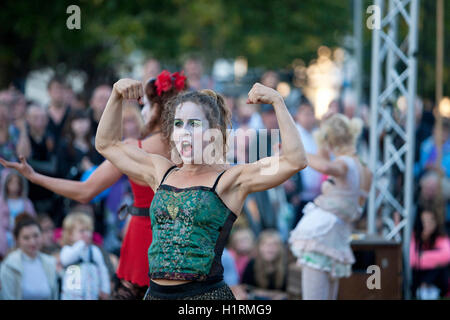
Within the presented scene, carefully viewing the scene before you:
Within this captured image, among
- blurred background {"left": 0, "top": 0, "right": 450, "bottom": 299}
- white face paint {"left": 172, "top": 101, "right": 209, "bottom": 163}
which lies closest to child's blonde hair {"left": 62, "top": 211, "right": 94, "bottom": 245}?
blurred background {"left": 0, "top": 0, "right": 450, "bottom": 299}

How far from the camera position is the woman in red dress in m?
4.22

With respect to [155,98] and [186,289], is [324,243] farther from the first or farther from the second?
[186,289]

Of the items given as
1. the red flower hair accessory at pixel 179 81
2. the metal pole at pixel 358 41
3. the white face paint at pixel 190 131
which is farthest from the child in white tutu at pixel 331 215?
the metal pole at pixel 358 41

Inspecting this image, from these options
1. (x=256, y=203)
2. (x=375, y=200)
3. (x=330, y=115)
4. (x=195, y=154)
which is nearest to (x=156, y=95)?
(x=195, y=154)

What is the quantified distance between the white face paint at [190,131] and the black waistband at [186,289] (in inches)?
22.4

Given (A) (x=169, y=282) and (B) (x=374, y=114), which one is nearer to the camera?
(A) (x=169, y=282)

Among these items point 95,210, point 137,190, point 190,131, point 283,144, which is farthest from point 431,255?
point 190,131

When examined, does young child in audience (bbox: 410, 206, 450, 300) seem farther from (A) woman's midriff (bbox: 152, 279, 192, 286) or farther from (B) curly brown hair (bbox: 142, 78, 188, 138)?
(A) woman's midriff (bbox: 152, 279, 192, 286)

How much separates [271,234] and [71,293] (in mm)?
2964

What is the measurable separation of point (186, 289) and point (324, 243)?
83.5 inches

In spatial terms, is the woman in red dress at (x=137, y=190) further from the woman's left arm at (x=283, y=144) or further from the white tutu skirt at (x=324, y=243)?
the white tutu skirt at (x=324, y=243)

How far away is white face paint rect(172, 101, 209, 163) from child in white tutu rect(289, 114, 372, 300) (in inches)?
69.2

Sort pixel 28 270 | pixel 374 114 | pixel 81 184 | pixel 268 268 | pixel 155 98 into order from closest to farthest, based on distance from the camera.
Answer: pixel 81 184 < pixel 155 98 < pixel 28 270 < pixel 374 114 < pixel 268 268

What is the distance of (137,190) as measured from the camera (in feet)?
13.9
